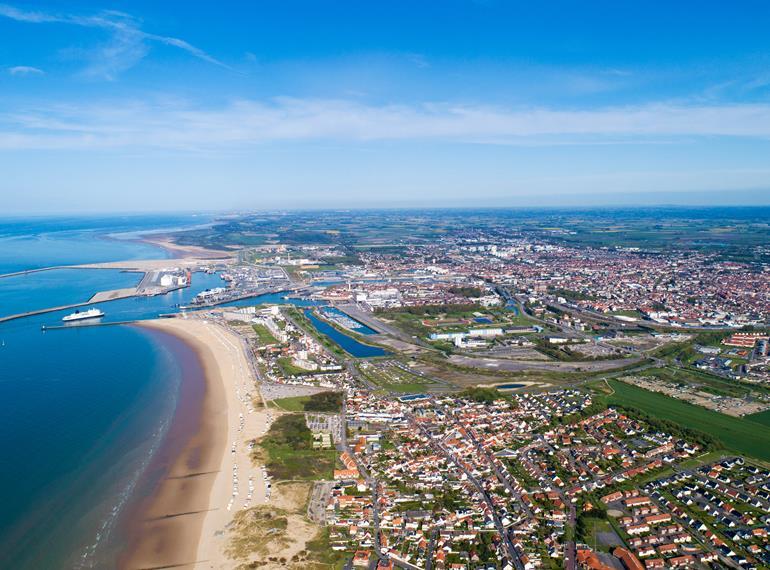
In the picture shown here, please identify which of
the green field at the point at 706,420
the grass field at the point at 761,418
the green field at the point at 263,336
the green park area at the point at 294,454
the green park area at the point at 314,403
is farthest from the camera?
the green field at the point at 263,336

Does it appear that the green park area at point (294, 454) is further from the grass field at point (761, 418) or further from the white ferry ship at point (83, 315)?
the white ferry ship at point (83, 315)

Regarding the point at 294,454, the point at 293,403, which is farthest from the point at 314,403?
the point at 294,454

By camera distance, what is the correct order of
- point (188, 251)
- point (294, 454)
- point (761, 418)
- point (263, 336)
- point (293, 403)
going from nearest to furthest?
point (294, 454), point (761, 418), point (293, 403), point (263, 336), point (188, 251)

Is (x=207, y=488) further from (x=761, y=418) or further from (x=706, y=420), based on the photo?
(x=761, y=418)

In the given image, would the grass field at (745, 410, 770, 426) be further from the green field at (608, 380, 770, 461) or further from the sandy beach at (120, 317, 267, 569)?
the sandy beach at (120, 317, 267, 569)

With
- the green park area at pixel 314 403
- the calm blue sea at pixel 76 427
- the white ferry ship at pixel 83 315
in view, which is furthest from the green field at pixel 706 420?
the white ferry ship at pixel 83 315

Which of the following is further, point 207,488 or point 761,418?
point 761,418
